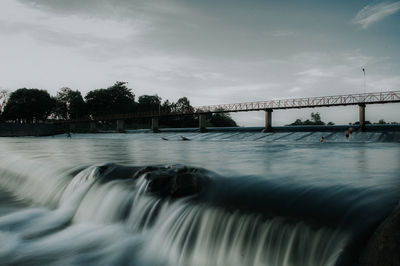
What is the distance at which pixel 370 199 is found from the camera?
16.2 ft

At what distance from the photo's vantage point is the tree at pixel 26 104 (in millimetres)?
91875

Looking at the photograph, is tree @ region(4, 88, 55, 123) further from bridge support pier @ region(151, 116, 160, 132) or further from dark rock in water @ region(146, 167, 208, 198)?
dark rock in water @ region(146, 167, 208, 198)

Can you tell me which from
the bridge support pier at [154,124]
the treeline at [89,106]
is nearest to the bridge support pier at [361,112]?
the bridge support pier at [154,124]

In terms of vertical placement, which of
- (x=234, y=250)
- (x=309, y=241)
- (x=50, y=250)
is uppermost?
(x=309, y=241)

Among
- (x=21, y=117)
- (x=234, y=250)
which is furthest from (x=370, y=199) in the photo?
(x=21, y=117)

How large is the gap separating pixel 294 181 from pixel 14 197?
27.1 feet

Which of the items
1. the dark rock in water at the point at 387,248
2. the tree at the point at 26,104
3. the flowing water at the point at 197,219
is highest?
the tree at the point at 26,104

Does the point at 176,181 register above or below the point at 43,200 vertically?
above

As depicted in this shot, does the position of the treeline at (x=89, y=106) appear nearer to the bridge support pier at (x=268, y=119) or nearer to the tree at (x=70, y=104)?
the tree at (x=70, y=104)

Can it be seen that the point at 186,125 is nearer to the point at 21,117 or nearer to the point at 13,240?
the point at 21,117

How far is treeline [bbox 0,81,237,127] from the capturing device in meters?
93.2

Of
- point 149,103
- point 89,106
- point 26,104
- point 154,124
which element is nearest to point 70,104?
point 89,106

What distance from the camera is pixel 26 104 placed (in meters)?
92.4

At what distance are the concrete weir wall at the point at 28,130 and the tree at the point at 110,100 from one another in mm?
29801
